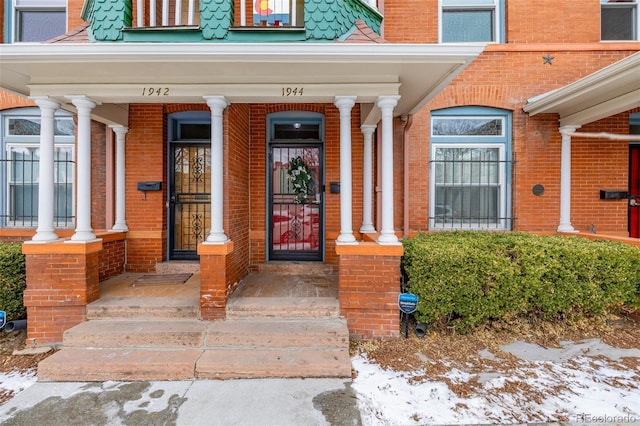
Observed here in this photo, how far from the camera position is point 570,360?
3383 millimetres

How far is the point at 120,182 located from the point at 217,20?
10.3ft

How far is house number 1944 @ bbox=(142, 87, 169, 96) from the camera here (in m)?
3.85

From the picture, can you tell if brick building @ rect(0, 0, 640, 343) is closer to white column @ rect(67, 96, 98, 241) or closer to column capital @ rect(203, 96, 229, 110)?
column capital @ rect(203, 96, 229, 110)

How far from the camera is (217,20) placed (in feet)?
12.4

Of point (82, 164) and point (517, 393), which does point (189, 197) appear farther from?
point (517, 393)

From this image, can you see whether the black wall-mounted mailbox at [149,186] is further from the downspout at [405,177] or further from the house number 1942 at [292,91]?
the downspout at [405,177]

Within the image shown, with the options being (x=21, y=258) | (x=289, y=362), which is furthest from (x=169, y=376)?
(x=21, y=258)

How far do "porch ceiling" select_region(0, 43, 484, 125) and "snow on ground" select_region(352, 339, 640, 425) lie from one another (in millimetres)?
3187

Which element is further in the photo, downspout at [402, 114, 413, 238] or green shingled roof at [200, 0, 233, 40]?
downspout at [402, 114, 413, 238]

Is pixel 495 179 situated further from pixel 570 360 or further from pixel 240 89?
pixel 240 89

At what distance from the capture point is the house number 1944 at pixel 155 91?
385 cm

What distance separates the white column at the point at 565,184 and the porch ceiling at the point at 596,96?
0.31 m

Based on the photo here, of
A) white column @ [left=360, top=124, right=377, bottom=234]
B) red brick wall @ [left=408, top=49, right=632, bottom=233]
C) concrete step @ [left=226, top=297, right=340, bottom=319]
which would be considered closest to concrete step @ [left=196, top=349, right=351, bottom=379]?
concrete step @ [left=226, top=297, right=340, bottom=319]

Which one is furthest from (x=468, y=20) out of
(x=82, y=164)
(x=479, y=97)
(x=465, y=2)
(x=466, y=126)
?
(x=82, y=164)
